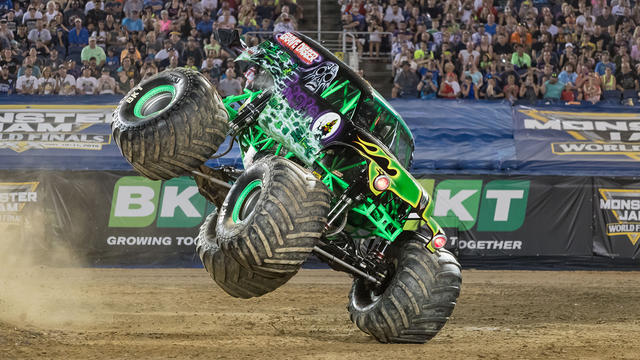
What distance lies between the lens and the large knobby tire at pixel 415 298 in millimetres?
8781

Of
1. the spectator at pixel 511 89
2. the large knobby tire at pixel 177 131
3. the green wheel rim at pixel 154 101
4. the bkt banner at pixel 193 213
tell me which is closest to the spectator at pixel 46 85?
the bkt banner at pixel 193 213

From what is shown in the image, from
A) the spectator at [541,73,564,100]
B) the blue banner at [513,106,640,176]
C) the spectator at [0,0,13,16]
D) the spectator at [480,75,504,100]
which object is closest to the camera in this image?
the blue banner at [513,106,640,176]

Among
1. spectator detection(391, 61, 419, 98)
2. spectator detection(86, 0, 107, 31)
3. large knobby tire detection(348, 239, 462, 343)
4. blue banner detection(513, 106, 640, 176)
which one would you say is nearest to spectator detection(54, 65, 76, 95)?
spectator detection(86, 0, 107, 31)

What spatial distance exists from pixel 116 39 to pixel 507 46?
9.99 metres

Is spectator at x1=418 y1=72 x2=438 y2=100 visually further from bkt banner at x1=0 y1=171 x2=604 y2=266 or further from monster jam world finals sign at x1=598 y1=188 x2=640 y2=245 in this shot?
monster jam world finals sign at x1=598 y1=188 x2=640 y2=245

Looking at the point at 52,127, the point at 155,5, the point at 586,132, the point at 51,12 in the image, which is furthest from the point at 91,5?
the point at 586,132

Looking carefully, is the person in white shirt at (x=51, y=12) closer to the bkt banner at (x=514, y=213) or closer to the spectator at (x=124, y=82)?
the spectator at (x=124, y=82)

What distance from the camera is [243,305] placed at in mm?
12000

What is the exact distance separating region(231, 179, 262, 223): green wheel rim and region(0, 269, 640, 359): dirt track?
133 centimetres

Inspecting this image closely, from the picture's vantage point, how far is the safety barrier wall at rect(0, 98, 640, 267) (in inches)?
658

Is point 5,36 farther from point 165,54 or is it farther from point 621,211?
point 621,211

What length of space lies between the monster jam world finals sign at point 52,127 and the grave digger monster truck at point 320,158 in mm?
8685

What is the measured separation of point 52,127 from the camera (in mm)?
17750

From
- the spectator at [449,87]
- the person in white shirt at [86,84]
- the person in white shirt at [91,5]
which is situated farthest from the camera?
the person in white shirt at [91,5]
